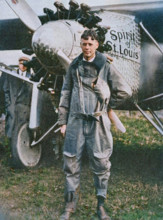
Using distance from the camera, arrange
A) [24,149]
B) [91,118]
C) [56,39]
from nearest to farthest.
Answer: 1. [91,118]
2. [56,39]
3. [24,149]

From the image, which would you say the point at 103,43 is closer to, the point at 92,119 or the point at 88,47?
the point at 88,47

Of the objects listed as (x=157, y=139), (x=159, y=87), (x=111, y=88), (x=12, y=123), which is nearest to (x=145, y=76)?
(x=159, y=87)

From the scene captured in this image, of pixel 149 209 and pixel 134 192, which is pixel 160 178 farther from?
pixel 149 209

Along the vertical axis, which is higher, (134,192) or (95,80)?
(95,80)

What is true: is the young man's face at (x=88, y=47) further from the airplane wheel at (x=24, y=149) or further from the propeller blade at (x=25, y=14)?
the airplane wheel at (x=24, y=149)

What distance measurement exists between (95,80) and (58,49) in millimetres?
753

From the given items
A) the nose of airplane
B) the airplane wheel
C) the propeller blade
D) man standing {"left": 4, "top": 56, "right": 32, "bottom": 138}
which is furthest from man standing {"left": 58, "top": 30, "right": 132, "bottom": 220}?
man standing {"left": 4, "top": 56, "right": 32, "bottom": 138}

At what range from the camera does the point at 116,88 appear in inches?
110

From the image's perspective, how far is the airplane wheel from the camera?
424 centimetres

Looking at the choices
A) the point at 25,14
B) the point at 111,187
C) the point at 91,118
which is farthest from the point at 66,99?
the point at 25,14

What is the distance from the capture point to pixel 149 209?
2.99m

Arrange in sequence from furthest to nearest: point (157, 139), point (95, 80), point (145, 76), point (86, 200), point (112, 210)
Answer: point (157, 139), point (145, 76), point (86, 200), point (112, 210), point (95, 80)

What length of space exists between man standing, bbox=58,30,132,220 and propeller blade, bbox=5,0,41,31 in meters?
1.19

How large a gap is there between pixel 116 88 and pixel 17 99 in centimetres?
205
